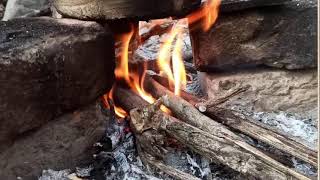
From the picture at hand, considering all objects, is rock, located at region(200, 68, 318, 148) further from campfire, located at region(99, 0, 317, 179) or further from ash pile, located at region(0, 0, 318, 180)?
campfire, located at region(99, 0, 317, 179)

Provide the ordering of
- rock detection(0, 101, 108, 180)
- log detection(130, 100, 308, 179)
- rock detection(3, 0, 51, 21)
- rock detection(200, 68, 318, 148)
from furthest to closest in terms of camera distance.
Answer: rock detection(3, 0, 51, 21) < rock detection(200, 68, 318, 148) < rock detection(0, 101, 108, 180) < log detection(130, 100, 308, 179)

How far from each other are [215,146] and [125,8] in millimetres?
692

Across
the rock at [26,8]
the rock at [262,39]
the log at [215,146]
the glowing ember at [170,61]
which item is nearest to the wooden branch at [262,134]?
the log at [215,146]

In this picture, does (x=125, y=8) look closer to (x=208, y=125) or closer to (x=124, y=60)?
(x=124, y=60)

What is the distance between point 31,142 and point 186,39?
5.25 feet

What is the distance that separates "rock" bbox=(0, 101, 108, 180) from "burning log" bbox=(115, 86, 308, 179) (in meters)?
0.20

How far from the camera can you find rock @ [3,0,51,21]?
3500 mm

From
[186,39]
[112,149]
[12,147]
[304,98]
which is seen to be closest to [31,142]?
[12,147]

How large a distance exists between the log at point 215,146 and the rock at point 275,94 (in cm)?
46

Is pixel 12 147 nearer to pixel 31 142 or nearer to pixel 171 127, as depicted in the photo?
pixel 31 142

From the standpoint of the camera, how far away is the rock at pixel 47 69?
68.6 inches

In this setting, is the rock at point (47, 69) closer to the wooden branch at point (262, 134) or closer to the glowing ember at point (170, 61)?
the glowing ember at point (170, 61)

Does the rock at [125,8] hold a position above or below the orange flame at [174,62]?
above

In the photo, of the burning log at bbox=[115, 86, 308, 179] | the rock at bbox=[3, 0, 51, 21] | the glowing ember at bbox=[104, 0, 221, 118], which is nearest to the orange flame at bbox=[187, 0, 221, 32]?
the glowing ember at bbox=[104, 0, 221, 118]
